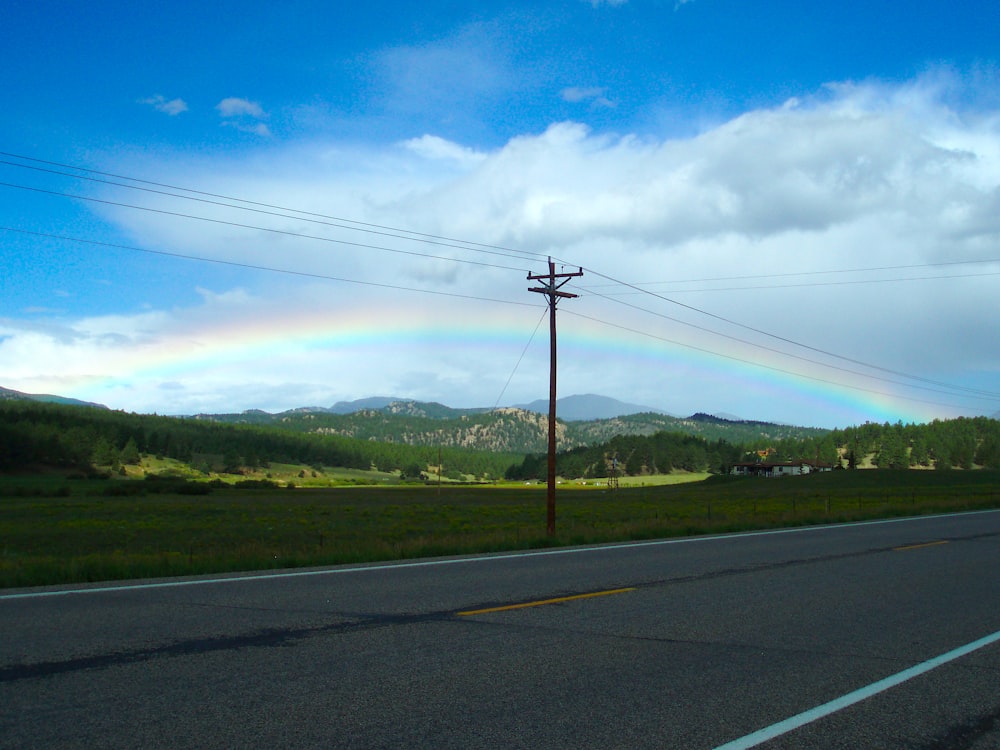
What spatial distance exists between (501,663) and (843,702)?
282cm

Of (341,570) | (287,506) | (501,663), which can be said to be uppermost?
(501,663)

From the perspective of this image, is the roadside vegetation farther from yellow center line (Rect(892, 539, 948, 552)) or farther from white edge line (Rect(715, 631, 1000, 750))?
white edge line (Rect(715, 631, 1000, 750))

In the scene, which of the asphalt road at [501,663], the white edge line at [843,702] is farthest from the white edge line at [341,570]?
the white edge line at [843,702]

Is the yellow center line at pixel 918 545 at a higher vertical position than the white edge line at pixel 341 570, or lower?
higher

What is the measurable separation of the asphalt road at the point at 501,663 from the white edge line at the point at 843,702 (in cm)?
2

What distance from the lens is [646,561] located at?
16531 mm

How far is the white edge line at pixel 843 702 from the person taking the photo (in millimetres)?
5316

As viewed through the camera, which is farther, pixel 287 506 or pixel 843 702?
pixel 287 506

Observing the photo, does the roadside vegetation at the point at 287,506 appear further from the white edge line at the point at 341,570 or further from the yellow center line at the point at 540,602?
the yellow center line at the point at 540,602

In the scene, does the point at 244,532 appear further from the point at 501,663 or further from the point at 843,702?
the point at 843,702

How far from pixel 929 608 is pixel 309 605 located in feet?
27.1

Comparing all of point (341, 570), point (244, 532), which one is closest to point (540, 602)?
point (341, 570)

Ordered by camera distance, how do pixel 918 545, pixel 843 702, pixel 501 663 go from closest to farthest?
1. pixel 843 702
2. pixel 501 663
3. pixel 918 545

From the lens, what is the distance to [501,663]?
7266mm
